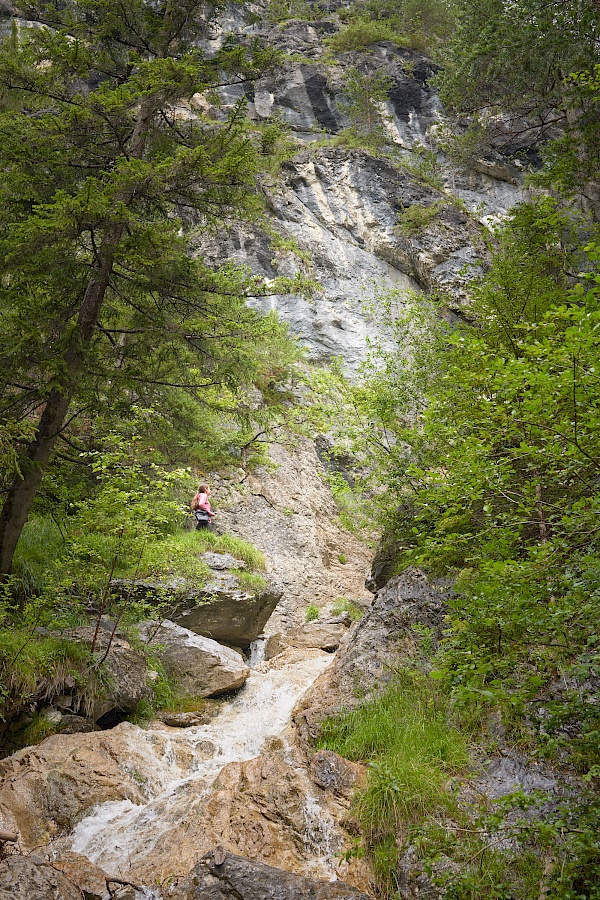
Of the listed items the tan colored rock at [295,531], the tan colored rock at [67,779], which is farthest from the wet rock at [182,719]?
the tan colored rock at [295,531]

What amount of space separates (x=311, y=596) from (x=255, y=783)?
997 cm

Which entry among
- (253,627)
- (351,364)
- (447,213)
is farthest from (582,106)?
(447,213)

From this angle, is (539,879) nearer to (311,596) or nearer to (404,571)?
(404,571)

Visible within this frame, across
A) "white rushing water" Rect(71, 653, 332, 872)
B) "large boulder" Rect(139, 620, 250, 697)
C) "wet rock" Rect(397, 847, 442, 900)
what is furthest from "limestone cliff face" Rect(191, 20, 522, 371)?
"wet rock" Rect(397, 847, 442, 900)

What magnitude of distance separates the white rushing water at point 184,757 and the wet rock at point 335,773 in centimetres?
35

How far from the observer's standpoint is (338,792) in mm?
5410

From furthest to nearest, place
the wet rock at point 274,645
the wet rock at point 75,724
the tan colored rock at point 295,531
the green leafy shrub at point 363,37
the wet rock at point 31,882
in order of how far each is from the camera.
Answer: the green leafy shrub at point 363,37
the tan colored rock at point 295,531
the wet rock at point 274,645
the wet rock at point 75,724
the wet rock at point 31,882

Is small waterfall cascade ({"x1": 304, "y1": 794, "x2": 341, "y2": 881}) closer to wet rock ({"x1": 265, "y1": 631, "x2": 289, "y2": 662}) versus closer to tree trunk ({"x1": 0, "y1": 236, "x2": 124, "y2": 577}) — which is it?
tree trunk ({"x1": 0, "y1": 236, "x2": 124, "y2": 577})

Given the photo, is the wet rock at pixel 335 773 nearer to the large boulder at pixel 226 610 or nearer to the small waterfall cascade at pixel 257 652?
the large boulder at pixel 226 610

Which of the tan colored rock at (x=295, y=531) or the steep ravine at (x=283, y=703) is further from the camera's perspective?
the tan colored rock at (x=295, y=531)

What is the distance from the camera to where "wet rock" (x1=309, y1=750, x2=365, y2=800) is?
5.44 metres

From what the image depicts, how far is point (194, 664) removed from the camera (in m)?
9.23

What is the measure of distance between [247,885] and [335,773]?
172 cm

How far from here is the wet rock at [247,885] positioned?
4.00 meters
